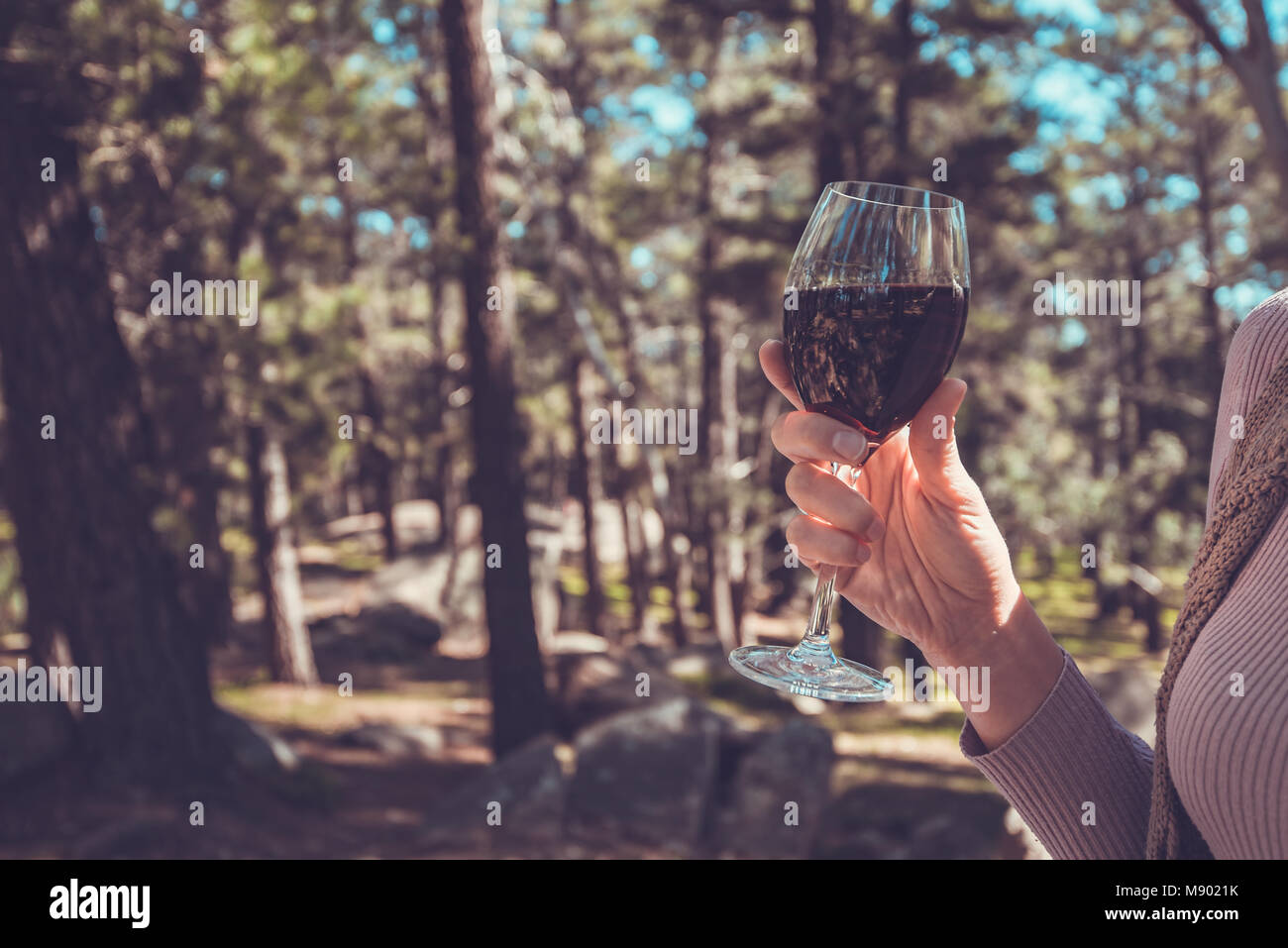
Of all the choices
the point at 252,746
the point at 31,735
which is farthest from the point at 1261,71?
the point at 31,735

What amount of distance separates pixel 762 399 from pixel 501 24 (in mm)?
9364

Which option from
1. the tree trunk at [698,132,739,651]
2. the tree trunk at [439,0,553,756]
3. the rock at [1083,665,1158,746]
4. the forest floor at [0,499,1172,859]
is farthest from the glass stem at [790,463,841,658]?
the tree trunk at [698,132,739,651]

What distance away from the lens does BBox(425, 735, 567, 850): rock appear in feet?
26.3

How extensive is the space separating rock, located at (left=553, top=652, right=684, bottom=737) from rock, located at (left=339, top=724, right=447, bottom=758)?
1449 millimetres

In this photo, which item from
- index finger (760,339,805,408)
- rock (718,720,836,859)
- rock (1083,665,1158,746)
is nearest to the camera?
index finger (760,339,805,408)

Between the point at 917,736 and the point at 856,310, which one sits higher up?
the point at 856,310

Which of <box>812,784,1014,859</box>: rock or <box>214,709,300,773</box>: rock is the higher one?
<box>214,709,300,773</box>: rock

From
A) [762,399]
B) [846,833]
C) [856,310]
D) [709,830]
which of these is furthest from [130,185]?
[762,399]

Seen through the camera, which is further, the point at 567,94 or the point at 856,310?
the point at 567,94

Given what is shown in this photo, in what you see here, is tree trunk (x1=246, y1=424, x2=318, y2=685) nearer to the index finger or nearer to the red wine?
the index finger

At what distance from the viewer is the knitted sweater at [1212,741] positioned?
1216mm

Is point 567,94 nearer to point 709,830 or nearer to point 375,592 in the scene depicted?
point 375,592
